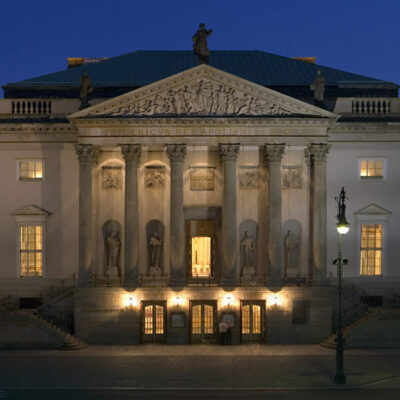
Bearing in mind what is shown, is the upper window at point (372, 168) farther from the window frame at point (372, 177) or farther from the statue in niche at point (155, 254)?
the statue in niche at point (155, 254)

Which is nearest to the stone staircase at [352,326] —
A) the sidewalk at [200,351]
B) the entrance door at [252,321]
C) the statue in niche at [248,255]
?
the sidewalk at [200,351]

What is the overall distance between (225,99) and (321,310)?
47.7 ft

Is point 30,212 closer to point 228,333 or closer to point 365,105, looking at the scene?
point 228,333

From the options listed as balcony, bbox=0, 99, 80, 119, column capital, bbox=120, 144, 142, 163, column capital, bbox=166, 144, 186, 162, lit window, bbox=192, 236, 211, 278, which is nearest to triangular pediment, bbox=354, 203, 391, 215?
lit window, bbox=192, 236, 211, 278

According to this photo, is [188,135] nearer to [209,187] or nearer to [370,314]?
[209,187]

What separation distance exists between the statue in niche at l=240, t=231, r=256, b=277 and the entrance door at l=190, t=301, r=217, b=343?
3080 mm

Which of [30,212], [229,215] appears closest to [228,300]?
[229,215]

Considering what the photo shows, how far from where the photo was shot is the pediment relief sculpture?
41031mm

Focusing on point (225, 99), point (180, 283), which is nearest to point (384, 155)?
point (225, 99)

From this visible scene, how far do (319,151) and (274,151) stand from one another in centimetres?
286

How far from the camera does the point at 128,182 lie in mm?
41719

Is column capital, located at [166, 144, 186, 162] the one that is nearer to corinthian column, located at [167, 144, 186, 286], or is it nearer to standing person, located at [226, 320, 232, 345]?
corinthian column, located at [167, 144, 186, 286]

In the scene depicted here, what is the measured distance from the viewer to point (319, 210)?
4169 centimetres

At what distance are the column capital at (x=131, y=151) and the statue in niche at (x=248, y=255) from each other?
880 cm
